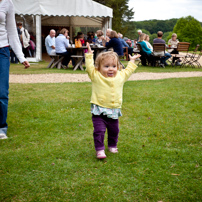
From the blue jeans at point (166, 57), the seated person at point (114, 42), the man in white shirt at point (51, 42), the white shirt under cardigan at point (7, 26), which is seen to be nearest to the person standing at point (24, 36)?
the man in white shirt at point (51, 42)

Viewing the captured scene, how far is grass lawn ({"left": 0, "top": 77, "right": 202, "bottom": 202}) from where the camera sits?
2.58 meters

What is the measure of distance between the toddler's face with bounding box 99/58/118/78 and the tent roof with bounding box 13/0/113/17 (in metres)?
14.3

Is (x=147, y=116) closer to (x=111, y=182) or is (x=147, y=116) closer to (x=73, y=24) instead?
(x=111, y=182)

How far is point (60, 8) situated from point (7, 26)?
→ 44.8 feet

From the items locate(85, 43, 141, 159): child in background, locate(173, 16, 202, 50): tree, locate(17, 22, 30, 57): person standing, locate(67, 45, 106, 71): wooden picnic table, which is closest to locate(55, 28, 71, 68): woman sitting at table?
locate(67, 45, 106, 71): wooden picnic table

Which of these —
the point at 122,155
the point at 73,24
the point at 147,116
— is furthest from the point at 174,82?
the point at 73,24

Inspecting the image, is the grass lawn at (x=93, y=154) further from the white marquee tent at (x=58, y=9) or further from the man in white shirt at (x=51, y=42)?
the white marquee tent at (x=58, y=9)

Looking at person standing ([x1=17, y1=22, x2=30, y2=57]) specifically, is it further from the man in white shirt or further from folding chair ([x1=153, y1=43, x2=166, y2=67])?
folding chair ([x1=153, y1=43, x2=166, y2=67])

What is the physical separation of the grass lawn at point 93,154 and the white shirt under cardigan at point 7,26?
133 cm

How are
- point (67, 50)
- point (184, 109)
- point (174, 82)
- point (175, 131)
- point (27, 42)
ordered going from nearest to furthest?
point (175, 131)
point (184, 109)
point (174, 82)
point (67, 50)
point (27, 42)

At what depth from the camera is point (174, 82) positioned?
8.98 m

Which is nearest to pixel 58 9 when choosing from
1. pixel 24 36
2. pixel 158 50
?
pixel 24 36

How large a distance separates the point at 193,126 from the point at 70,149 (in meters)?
2.22

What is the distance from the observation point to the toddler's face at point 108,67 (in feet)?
10.6
